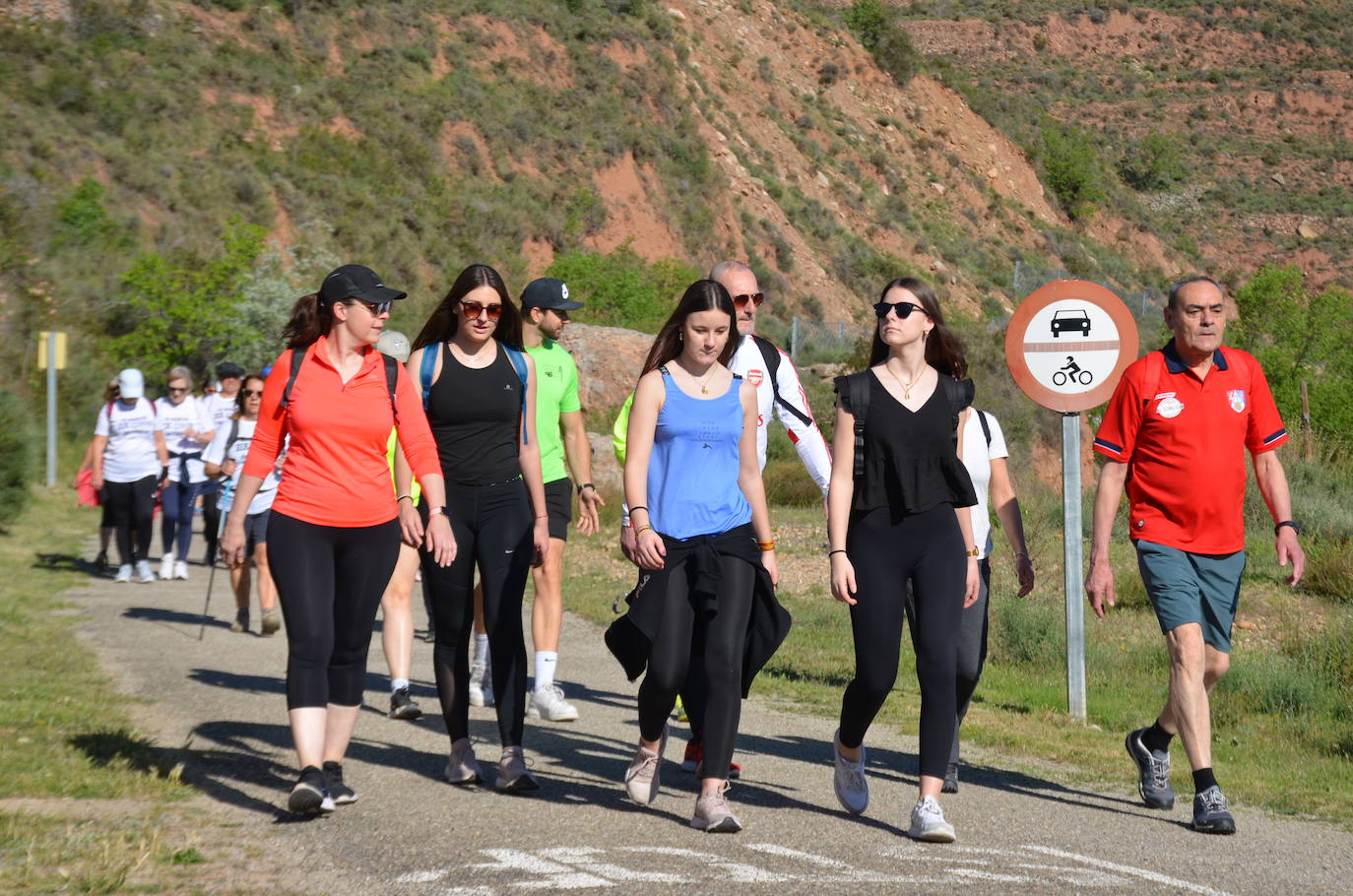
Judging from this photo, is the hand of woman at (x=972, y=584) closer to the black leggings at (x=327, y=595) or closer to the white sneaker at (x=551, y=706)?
the black leggings at (x=327, y=595)

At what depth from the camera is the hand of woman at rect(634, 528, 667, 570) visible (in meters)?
5.79

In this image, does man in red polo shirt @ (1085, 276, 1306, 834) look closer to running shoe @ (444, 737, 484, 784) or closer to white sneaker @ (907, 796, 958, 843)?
white sneaker @ (907, 796, 958, 843)

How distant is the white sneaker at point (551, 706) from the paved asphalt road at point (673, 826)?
15cm

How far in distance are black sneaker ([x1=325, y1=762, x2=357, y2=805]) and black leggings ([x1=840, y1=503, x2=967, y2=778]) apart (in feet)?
6.43

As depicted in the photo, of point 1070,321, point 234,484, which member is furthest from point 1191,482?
point 234,484

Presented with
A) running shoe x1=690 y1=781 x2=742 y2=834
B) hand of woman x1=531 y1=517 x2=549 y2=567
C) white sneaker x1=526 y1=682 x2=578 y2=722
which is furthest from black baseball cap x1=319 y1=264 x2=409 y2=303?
white sneaker x1=526 y1=682 x2=578 y2=722

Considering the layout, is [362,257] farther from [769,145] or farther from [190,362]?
[769,145]

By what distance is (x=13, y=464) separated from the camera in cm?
1956

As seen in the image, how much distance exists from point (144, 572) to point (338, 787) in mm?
10007

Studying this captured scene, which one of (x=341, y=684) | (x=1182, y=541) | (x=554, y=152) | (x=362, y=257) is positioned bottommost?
(x=341, y=684)

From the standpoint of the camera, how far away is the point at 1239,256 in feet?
298

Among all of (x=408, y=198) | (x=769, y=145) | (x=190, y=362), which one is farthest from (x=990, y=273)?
(x=190, y=362)

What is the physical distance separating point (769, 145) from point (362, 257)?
972 inches

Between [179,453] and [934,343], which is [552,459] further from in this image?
[179,453]
